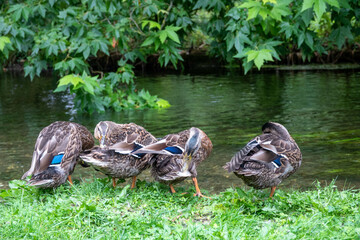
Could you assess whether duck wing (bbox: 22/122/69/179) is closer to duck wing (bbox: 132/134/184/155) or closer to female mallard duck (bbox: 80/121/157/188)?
female mallard duck (bbox: 80/121/157/188)

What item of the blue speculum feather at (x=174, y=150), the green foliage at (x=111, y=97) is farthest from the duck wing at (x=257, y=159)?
the green foliage at (x=111, y=97)

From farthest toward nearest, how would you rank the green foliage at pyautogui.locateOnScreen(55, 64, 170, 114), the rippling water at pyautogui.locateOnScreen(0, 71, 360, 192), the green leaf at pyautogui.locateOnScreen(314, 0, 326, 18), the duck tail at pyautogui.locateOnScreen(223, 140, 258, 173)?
1. the green foliage at pyautogui.locateOnScreen(55, 64, 170, 114)
2. the rippling water at pyautogui.locateOnScreen(0, 71, 360, 192)
3. the green leaf at pyautogui.locateOnScreen(314, 0, 326, 18)
4. the duck tail at pyautogui.locateOnScreen(223, 140, 258, 173)

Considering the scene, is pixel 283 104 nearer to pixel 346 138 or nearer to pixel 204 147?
pixel 346 138

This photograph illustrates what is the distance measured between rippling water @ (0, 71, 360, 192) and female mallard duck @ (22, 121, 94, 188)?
1.11 meters

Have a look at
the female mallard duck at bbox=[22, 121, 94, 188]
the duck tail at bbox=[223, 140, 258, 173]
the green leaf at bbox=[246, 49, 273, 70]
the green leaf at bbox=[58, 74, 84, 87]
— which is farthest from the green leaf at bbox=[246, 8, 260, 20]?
the green leaf at bbox=[58, 74, 84, 87]

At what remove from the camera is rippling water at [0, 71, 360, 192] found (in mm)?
6695

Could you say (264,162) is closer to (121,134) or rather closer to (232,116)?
(121,134)

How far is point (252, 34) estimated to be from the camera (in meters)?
6.92

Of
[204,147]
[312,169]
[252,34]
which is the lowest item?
[312,169]

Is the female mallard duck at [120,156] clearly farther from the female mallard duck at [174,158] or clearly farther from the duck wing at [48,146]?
the duck wing at [48,146]

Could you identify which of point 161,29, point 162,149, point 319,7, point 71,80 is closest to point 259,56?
point 319,7

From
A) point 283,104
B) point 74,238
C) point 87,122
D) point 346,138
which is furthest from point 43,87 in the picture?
point 74,238

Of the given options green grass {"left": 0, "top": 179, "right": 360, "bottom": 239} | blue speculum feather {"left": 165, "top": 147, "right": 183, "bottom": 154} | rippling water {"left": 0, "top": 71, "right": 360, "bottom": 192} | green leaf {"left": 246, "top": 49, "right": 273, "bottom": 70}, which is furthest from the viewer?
rippling water {"left": 0, "top": 71, "right": 360, "bottom": 192}

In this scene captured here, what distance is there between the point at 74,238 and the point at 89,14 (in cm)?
663
